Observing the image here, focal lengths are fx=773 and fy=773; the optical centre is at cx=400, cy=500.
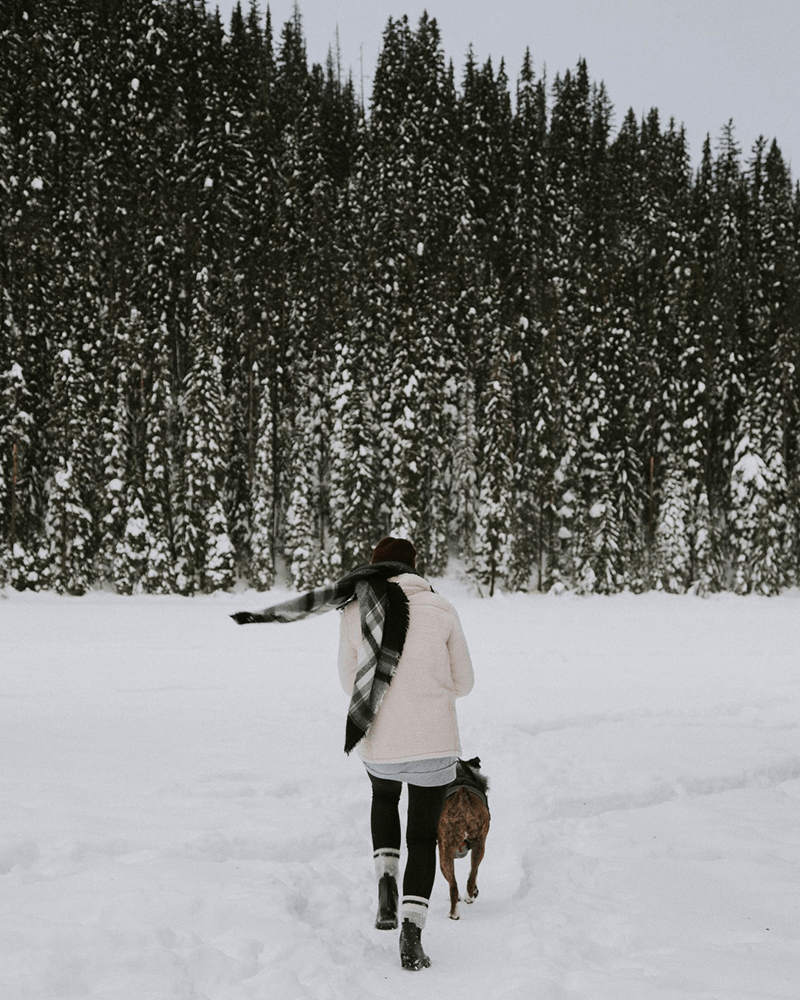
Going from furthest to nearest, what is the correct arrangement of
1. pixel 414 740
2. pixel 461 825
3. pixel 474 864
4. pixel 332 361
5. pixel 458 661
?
1. pixel 332 361
2. pixel 474 864
3. pixel 461 825
4. pixel 458 661
5. pixel 414 740

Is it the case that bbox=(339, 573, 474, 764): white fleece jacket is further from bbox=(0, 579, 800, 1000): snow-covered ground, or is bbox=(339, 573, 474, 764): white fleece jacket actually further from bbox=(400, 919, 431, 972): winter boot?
bbox=(0, 579, 800, 1000): snow-covered ground

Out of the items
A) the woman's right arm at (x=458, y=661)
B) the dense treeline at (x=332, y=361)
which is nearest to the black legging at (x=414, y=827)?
the woman's right arm at (x=458, y=661)

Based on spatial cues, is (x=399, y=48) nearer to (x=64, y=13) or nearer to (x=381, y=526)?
(x=64, y=13)

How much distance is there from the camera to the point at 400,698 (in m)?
3.73

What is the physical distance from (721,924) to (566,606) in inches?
1009

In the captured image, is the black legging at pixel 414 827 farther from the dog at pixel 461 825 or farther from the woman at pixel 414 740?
the dog at pixel 461 825

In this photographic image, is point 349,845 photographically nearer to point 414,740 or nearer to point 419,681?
point 414,740

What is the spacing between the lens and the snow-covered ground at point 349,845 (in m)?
3.34

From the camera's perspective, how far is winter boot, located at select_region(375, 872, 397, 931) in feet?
12.8

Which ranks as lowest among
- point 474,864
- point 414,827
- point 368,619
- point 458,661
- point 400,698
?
point 474,864

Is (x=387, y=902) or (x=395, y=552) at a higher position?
(x=395, y=552)

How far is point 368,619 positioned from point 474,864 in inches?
67.0

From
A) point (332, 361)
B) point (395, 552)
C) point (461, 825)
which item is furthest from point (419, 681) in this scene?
point (332, 361)

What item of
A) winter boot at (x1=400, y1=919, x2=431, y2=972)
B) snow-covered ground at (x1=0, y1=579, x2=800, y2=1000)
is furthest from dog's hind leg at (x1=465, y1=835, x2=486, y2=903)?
winter boot at (x1=400, y1=919, x2=431, y2=972)
